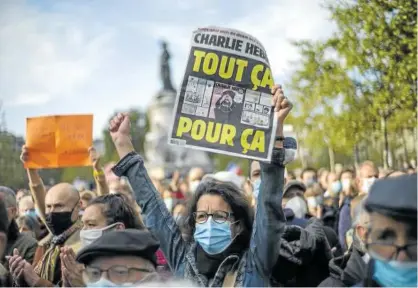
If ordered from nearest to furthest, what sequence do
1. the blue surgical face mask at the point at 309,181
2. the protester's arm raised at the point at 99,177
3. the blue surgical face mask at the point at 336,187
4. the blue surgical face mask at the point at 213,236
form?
1. the blue surgical face mask at the point at 213,236
2. the protester's arm raised at the point at 99,177
3. the blue surgical face mask at the point at 336,187
4. the blue surgical face mask at the point at 309,181

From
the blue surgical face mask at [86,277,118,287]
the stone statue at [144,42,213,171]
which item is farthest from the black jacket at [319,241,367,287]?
the stone statue at [144,42,213,171]

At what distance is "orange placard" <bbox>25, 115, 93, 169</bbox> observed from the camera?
6.48 metres

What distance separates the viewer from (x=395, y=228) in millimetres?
2371

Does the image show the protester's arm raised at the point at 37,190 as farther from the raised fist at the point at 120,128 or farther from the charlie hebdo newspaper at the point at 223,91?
the charlie hebdo newspaper at the point at 223,91

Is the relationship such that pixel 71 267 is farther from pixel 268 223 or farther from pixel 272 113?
pixel 272 113

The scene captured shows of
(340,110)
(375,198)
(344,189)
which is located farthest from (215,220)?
(340,110)

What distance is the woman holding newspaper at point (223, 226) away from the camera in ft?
10.7

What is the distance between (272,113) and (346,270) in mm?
861

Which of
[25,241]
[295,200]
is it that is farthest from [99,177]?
[295,200]

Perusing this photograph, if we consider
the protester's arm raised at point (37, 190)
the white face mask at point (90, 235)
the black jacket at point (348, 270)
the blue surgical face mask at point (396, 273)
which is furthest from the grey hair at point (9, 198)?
the blue surgical face mask at point (396, 273)

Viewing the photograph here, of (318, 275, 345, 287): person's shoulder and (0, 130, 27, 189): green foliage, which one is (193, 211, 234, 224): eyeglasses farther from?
(0, 130, 27, 189): green foliage

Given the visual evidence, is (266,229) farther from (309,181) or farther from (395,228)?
(309,181)

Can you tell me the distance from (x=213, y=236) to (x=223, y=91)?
30.4 inches

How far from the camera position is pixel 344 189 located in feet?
28.2
